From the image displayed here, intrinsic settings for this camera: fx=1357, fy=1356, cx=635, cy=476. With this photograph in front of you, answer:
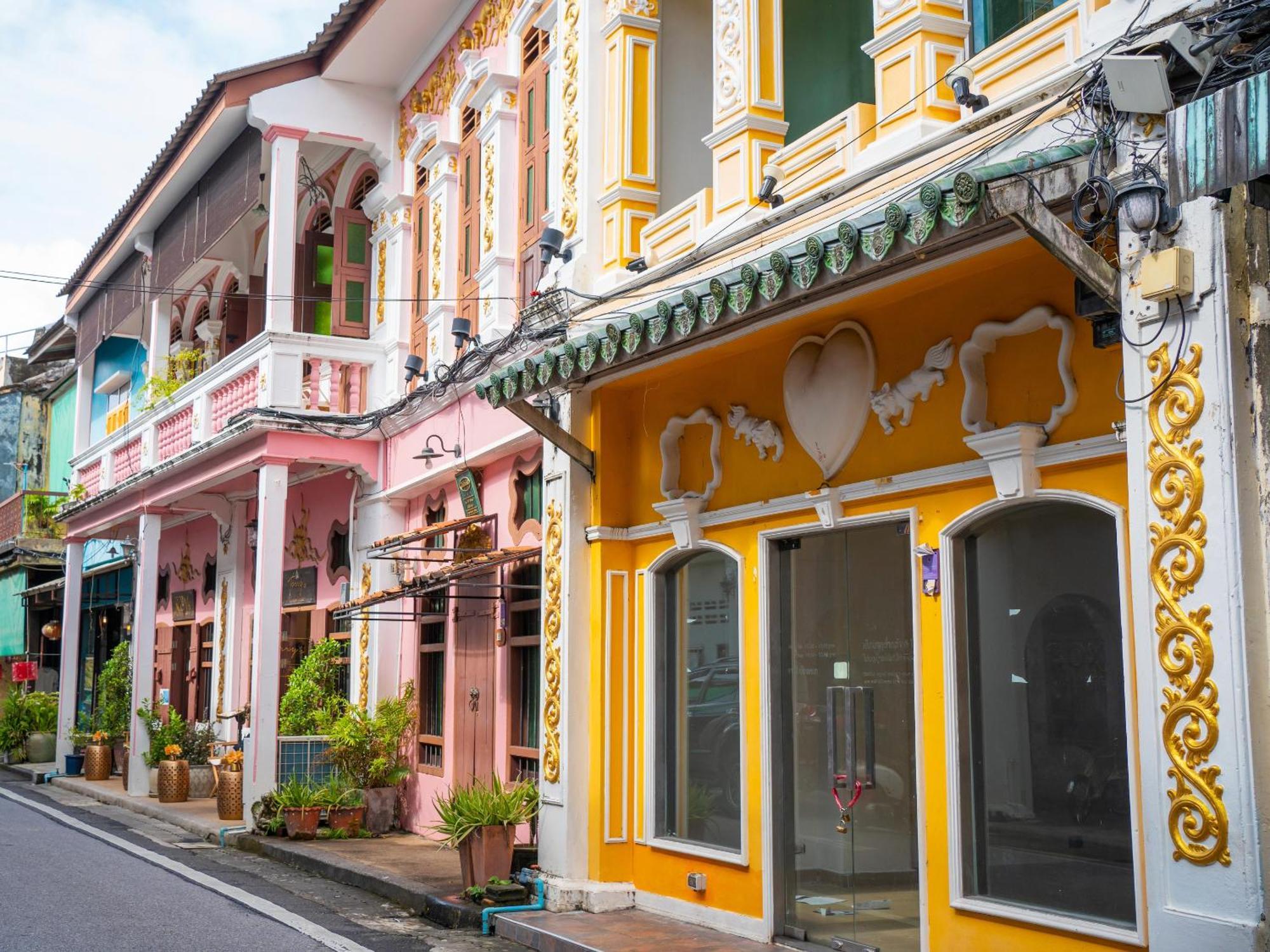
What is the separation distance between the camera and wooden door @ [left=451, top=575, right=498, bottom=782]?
41.7 feet

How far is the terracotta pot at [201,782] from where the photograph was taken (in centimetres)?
1833

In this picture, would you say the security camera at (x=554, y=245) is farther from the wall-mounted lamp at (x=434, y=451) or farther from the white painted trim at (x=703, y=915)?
the white painted trim at (x=703, y=915)

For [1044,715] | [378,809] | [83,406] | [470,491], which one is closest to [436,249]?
[470,491]

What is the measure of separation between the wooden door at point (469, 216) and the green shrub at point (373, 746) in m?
4.13

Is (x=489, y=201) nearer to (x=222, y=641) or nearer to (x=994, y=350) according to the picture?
(x=994, y=350)

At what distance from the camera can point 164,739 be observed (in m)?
18.5

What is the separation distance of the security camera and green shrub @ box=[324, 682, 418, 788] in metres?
5.73

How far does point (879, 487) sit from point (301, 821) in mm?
7956

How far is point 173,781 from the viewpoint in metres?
17.6

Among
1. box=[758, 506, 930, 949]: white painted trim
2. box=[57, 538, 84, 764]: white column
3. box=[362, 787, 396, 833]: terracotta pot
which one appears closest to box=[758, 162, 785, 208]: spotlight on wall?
box=[758, 506, 930, 949]: white painted trim

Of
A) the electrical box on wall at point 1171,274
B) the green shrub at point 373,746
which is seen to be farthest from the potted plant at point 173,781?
the electrical box on wall at point 1171,274

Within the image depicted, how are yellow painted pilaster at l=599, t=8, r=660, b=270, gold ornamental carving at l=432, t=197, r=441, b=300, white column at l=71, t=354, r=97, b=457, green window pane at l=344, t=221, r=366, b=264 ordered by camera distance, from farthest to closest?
white column at l=71, t=354, r=97, b=457 < green window pane at l=344, t=221, r=366, b=264 < gold ornamental carving at l=432, t=197, r=441, b=300 < yellow painted pilaster at l=599, t=8, r=660, b=270

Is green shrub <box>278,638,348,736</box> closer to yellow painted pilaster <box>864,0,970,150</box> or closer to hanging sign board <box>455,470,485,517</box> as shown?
hanging sign board <box>455,470,485,517</box>

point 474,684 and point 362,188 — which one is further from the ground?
point 362,188
